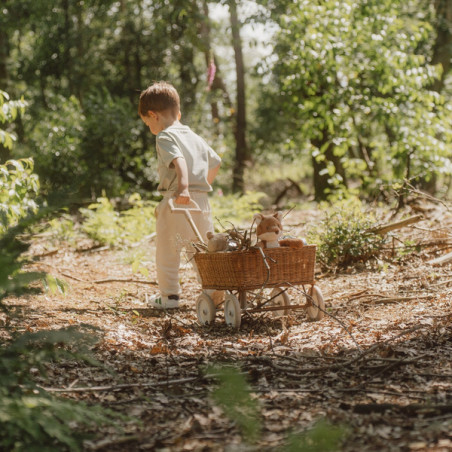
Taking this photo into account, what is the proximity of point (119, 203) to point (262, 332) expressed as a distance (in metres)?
8.04

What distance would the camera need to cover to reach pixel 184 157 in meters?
5.08

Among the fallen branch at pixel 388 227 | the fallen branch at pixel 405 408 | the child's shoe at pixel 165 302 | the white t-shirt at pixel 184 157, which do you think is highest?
the white t-shirt at pixel 184 157

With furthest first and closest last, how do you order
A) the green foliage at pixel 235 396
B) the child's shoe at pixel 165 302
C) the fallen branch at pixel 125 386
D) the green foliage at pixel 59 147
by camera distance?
the green foliage at pixel 59 147
the child's shoe at pixel 165 302
the fallen branch at pixel 125 386
the green foliage at pixel 235 396

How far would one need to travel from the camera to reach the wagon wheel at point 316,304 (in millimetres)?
4492

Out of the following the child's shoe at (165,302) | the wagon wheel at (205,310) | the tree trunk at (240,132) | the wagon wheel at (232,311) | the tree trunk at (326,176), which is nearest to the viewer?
the wagon wheel at (232,311)

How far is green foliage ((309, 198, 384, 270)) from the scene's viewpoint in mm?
6277

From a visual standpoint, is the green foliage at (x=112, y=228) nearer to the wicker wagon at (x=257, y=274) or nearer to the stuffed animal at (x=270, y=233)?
the wicker wagon at (x=257, y=274)

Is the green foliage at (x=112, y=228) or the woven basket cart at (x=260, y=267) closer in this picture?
the woven basket cart at (x=260, y=267)

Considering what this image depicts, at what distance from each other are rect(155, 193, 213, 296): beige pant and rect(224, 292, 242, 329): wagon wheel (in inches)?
32.6

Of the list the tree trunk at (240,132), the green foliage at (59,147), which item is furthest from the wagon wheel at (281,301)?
the tree trunk at (240,132)

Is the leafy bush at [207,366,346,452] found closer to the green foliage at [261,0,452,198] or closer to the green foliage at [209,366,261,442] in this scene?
the green foliage at [209,366,261,442]

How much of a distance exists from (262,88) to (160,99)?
49.4 ft

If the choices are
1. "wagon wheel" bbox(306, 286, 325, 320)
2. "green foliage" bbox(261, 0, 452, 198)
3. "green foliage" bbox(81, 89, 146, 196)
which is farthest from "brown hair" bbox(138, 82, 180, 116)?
"green foliage" bbox(81, 89, 146, 196)

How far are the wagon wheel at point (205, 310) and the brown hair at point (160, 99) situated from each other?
1.67 meters
